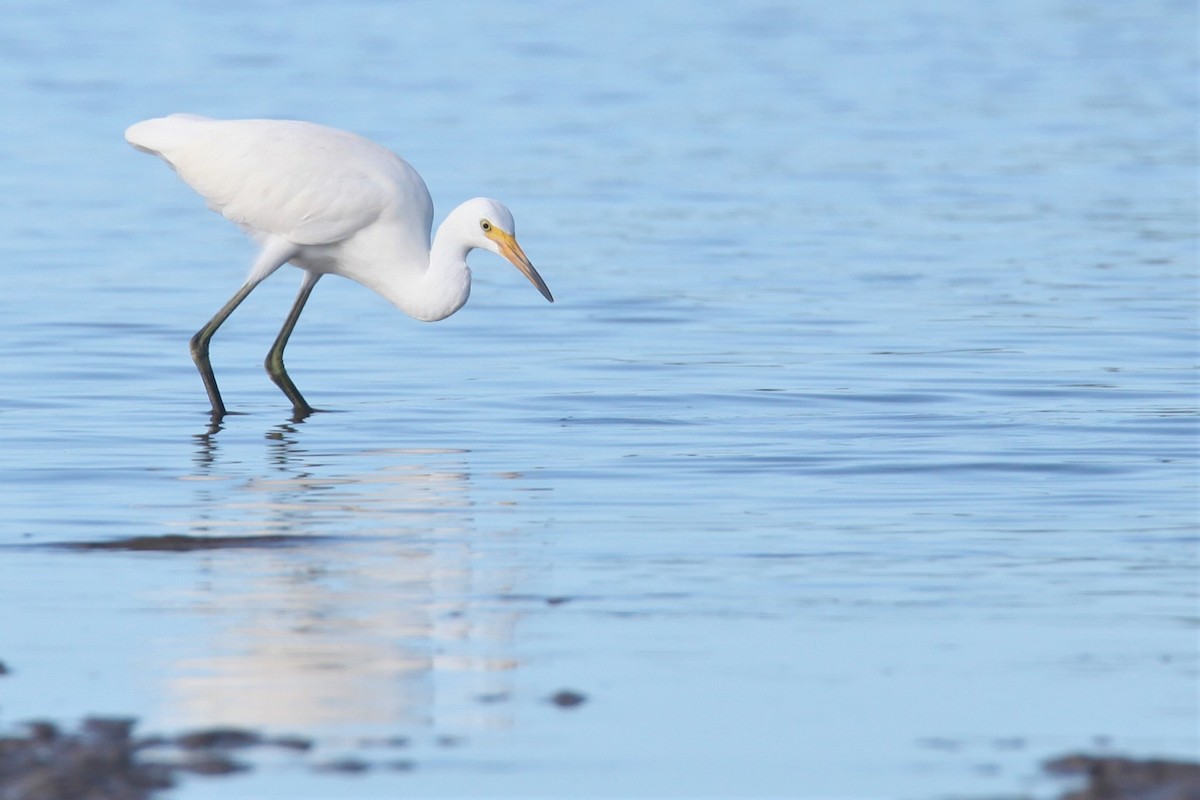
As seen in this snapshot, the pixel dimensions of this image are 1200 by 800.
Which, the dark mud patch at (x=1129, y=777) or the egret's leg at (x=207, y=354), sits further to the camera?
the egret's leg at (x=207, y=354)

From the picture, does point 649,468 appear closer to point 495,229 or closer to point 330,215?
point 495,229

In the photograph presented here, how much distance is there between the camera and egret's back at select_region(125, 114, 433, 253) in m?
11.1

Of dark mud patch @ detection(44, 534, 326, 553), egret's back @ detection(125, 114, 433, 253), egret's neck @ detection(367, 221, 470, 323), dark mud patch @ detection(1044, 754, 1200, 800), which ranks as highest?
egret's back @ detection(125, 114, 433, 253)

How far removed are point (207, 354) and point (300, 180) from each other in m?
0.93

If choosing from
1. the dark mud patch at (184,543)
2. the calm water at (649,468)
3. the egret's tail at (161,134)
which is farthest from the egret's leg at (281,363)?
the dark mud patch at (184,543)

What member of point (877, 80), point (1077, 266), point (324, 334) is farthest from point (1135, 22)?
point (324, 334)

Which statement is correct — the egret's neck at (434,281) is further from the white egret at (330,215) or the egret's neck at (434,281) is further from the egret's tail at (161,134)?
the egret's tail at (161,134)

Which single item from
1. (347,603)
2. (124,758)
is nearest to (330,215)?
(347,603)

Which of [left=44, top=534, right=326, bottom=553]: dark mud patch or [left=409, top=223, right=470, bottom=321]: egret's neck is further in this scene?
[left=409, top=223, right=470, bottom=321]: egret's neck

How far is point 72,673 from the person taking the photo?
591cm

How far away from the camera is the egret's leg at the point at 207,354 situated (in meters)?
10.8

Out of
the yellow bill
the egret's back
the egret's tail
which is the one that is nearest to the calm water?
the yellow bill

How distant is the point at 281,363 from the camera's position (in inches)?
440

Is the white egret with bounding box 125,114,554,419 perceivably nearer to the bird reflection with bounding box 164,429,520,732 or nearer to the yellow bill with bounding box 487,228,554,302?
the yellow bill with bounding box 487,228,554,302
